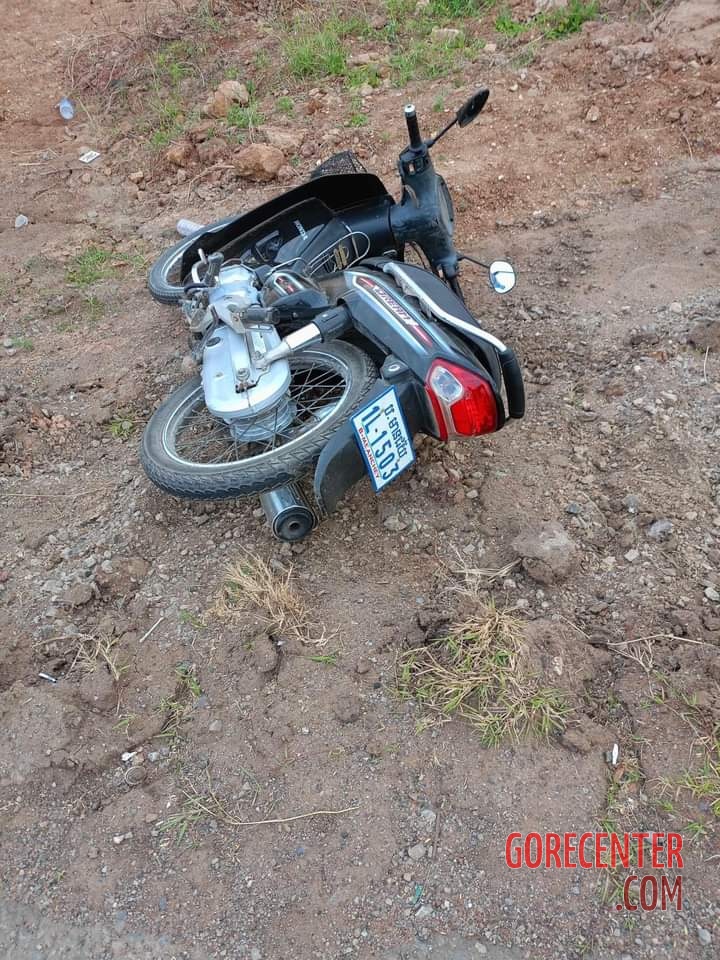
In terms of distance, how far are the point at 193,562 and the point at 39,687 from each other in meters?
0.75

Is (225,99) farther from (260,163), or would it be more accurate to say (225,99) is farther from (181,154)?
(260,163)

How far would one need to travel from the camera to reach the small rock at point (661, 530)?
2.83m

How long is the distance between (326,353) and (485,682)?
4.93 ft

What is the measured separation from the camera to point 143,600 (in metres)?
3.04

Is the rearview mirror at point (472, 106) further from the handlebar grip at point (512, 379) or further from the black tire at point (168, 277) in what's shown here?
the black tire at point (168, 277)

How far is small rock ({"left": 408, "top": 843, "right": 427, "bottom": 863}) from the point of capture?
7.16ft

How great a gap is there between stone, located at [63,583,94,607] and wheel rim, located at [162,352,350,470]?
0.66 metres

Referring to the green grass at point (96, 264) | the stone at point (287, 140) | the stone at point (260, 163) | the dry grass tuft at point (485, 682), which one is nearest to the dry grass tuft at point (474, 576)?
the dry grass tuft at point (485, 682)

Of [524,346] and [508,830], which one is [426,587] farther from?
[524,346]

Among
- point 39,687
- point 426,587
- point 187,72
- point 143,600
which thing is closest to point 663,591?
point 426,587

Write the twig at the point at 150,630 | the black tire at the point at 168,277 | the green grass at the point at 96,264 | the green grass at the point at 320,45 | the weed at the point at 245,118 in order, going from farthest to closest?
the green grass at the point at 320,45, the weed at the point at 245,118, the green grass at the point at 96,264, the black tire at the point at 168,277, the twig at the point at 150,630

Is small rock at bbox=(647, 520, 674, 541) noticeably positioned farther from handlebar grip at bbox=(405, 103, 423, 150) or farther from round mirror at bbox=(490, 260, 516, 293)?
handlebar grip at bbox=(405, 103, 423, 150)

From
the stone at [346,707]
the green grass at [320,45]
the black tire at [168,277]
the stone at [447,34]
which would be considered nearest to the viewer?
the stone at [346,707]

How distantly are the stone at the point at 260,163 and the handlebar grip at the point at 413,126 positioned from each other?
243cm
